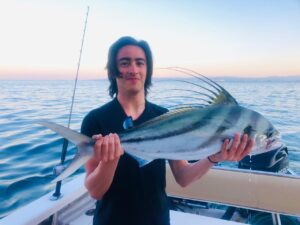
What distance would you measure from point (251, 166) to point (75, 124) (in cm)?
634

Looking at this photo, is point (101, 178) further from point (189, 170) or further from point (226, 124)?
point (226, 124)

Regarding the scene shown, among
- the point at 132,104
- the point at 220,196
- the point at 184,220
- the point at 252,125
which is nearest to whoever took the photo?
the point at 252,125

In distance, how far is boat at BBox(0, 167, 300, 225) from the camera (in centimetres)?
341

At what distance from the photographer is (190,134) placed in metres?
1.82

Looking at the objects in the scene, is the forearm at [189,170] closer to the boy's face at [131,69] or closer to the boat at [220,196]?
the boy's face at [131,69]

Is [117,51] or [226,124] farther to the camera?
[117,51]

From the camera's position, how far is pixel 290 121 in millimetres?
13352

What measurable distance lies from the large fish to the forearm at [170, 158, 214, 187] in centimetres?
33

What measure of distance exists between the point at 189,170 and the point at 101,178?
0.72 m

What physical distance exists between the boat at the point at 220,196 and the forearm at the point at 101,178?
57.3 inches

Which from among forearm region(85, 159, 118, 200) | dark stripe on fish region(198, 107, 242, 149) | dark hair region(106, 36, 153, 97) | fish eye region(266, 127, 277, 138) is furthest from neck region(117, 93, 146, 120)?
fish eye region(266, 127, 277, 138)

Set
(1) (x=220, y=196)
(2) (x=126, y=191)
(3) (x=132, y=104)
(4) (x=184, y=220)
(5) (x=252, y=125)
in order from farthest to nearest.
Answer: (1) (x=220, y=196) → (4) (x=184, y=220) → (3) (x=132, y=104) → (2) (x=126, y=191) → (5) (x=252, y=125)

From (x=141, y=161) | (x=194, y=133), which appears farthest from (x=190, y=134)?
(x=141, y=161)

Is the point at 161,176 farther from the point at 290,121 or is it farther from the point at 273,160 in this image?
the point at 290,121
